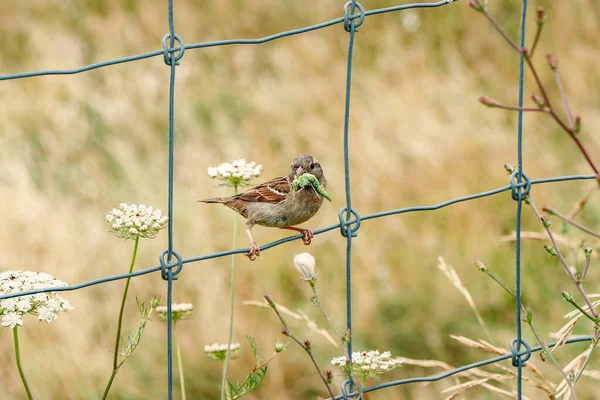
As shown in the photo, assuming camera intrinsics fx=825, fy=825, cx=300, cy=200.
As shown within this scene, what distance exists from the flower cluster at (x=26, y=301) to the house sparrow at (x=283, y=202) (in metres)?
0.58

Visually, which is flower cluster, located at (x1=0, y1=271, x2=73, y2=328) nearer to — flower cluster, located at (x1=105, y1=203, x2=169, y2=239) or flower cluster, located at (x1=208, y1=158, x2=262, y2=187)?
flower cluster, located at (x1=105, y1=203, x2=169, y2=239)

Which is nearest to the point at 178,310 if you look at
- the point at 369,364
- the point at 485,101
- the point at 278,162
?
the point at 369,364

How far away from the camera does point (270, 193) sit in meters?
2.45

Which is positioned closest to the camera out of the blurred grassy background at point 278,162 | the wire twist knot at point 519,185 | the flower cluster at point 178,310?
the wire twist knot at point 519,185

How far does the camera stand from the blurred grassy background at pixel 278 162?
3617mm

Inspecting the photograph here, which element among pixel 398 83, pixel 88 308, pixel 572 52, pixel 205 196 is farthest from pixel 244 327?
pixel 572 52

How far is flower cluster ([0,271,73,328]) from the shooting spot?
5.98ft

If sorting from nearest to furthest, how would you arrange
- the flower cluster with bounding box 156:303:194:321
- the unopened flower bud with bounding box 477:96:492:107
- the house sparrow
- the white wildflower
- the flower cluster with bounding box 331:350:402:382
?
the unopened flower bud with bounding box 477:96:492:107 < the white wildflower < the flower cluster with bounding box 331:350:402:382 < the flower cluster with bounding box 156:303:194:321 < the house sparrow

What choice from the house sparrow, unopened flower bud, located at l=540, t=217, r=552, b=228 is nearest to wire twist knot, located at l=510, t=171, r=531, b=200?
unopened flower bud, located at l=540, t=217, r=552, b=228

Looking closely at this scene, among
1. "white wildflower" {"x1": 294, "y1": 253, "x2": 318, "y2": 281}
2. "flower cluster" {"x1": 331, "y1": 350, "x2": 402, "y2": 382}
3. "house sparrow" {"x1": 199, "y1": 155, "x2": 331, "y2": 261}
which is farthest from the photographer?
"house sparrow" {"x1": 199, "y1": 155, "x2": 331, "y2": 261}

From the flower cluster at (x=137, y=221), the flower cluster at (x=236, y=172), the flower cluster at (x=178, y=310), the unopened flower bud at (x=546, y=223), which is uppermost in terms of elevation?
the flower cluster at (x=236, y=172)

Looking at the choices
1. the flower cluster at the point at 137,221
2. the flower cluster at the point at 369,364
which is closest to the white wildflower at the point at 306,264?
the flower cluster at the point at 369,364

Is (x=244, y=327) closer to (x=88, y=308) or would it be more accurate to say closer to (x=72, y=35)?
(x=88, y=308)

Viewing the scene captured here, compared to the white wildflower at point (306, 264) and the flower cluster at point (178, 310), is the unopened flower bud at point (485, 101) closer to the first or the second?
the white wildflower at point (306, 264)
